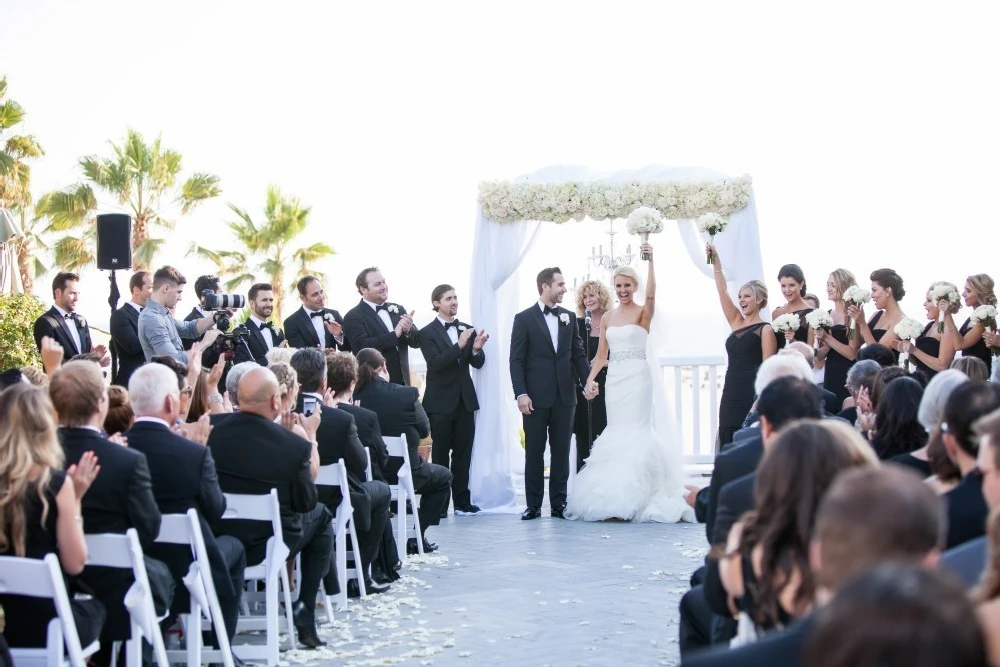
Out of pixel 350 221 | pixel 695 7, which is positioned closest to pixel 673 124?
pixel 695 7

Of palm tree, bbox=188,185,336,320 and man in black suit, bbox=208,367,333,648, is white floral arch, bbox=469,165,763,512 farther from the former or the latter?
palm tree, bbox=188,185,336,320

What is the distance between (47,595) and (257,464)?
1.65 metres

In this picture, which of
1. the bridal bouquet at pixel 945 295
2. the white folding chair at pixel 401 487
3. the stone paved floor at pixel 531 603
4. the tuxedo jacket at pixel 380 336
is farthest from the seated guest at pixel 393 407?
the bridal bouquet at pixel 945 295

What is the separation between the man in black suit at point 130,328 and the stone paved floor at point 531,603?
2510 mm

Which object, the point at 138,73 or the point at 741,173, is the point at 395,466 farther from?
the point at 138,73

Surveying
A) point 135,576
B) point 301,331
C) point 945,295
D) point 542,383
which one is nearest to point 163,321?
point 301,331

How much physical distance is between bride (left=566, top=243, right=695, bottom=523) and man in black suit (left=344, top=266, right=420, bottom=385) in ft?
5.13

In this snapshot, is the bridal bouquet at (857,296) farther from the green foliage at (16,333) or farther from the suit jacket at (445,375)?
the green foliage at (16,333)

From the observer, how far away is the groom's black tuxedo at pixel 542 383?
31.0 feet

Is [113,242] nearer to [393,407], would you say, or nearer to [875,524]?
[393,407]

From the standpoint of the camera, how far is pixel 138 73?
3453 centimetres

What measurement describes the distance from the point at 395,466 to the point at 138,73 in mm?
29925

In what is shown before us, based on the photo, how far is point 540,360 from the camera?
9469 mm

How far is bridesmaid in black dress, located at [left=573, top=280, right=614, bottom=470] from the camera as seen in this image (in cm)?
1019
